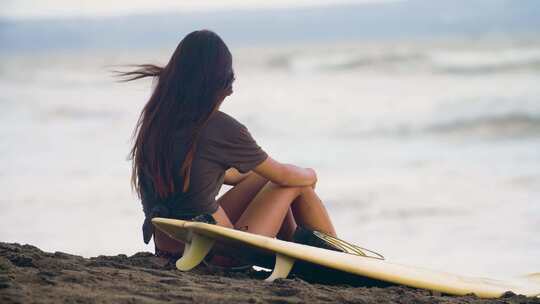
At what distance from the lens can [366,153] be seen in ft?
42.8

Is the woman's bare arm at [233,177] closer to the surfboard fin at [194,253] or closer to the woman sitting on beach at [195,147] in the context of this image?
the woman sitting on beach at [195,147]

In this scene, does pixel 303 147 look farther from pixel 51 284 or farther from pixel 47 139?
pixel 51 284

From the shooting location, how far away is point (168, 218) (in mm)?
3867

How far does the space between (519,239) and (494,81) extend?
15.6m

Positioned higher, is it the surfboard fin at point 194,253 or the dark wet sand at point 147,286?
the surfboard fin at point 194,253

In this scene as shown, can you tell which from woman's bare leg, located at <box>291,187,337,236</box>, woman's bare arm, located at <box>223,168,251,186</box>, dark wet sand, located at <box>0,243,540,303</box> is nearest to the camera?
dark wet sand, located at <box>0,243,540,303</box>

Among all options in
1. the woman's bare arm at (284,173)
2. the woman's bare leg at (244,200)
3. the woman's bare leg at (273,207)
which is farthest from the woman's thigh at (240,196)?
the woman's bare arm at (284,173)

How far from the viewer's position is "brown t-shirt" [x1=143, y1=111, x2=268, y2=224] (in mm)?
3750

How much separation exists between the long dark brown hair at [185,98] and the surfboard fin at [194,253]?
211 mm

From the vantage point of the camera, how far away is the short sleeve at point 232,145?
→ 3748 mm

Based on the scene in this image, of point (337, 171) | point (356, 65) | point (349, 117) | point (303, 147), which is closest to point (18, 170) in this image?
point (337, 171)

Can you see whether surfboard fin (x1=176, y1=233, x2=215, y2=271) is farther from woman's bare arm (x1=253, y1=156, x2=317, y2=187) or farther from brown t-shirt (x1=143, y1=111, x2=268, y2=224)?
woman's bare arm (x1=253, y1=156, x2=317, y2=187)

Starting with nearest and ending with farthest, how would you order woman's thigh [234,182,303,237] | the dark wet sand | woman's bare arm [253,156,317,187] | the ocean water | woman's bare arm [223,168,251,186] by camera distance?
the dark wet sand → woman's bare arm [253,156,317,187] → woman's thigh [234,182,303,237] → woman's bare arm [223,168,251,186] → the ocean water

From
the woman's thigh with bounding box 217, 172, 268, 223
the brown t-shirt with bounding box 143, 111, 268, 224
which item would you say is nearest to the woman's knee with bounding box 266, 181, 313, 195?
the woman's thigh with bounding box 217, 172, 268, 223
